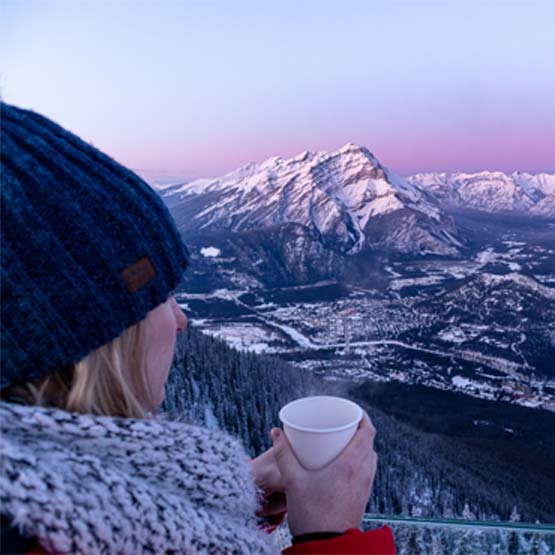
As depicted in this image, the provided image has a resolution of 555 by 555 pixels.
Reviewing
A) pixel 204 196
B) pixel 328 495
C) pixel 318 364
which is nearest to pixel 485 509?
pixel 328 495

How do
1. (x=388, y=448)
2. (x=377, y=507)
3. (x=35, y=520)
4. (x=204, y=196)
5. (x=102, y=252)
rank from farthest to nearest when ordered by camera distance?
(x=204, y=196) < (x=388, y=448) < (x=377, y=507) < (x=102, y=252) < (x=35, y=520)

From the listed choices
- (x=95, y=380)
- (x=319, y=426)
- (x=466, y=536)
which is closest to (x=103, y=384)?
(x=95, y=380)

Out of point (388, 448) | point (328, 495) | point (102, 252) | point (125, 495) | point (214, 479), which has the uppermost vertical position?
point (102, 252)

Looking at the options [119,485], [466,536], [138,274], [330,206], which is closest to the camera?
[119,485]

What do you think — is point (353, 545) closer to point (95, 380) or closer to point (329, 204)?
point (95, 380)

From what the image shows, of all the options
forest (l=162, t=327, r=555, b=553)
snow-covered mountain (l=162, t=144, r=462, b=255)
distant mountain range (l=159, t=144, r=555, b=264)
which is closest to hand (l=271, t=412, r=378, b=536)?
forest (l=162, t=327, r=555, b=553)

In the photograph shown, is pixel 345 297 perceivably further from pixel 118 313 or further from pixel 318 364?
pixel 118 313
